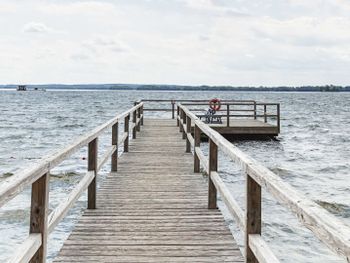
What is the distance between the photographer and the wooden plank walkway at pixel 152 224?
4.22 meters

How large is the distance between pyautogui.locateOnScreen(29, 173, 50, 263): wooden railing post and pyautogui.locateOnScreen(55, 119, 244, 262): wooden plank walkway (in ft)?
2.73

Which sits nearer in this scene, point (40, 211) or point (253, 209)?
point (40, 211)

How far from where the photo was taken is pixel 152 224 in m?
5.18

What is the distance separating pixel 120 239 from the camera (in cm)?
464

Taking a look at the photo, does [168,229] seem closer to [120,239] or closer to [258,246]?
[120,239]

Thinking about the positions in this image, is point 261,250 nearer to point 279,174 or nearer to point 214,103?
point 279,174

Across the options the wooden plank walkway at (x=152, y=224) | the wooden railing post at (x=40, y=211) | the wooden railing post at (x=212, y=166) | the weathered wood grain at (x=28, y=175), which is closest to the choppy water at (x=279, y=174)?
the weathered wood grain at (x=28, y=175)

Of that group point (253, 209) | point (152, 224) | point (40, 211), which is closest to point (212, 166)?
point (152, 224)

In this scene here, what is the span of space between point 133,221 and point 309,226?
342 cm

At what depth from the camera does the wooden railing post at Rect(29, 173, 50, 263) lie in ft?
10.3

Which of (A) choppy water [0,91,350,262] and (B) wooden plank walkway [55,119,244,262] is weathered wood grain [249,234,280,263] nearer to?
(B) wooden plank walkway [55,119,244,262]

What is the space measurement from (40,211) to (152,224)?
7.12 ft

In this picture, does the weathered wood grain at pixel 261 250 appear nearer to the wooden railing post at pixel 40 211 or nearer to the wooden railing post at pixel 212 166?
the wooden railing post at pixel 40 211

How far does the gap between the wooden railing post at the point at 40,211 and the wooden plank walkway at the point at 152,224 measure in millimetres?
833
